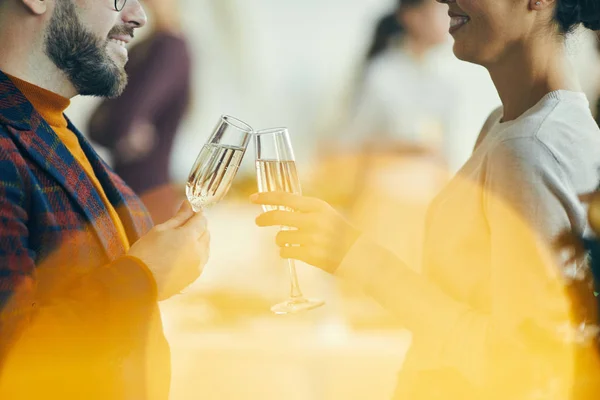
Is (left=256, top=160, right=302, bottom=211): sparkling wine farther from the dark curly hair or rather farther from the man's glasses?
the dark curly hair

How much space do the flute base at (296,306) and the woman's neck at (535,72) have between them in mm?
487

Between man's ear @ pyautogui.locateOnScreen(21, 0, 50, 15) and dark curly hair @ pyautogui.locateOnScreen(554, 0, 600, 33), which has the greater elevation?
man's ear @ pyautogui.locateOnScreen(21, 0, 50, 15)

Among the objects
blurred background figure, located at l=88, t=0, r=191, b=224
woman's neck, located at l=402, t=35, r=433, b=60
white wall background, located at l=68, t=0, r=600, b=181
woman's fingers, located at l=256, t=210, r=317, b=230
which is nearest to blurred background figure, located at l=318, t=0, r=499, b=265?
woman's neck, located at l=402, t=35, r=433, b=60

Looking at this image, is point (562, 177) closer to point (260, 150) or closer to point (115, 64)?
point (260, 150)

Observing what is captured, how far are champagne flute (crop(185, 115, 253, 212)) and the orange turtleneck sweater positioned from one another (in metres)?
0.14

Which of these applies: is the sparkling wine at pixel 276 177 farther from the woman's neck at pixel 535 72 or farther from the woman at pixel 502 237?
the woman's neck at pixel 535 72

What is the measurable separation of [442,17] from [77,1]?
5.58 feet

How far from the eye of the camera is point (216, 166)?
45.2 inches

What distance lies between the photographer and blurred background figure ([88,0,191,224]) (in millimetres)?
2404

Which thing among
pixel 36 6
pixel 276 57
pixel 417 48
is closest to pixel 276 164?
pixel 36 6

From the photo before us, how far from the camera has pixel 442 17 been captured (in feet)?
8.45

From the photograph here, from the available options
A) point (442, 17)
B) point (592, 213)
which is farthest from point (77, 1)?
point (442, 17)

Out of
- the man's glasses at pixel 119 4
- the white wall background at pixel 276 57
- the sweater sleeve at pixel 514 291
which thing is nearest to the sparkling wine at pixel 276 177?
the sweater sleeve at pixel 514 291

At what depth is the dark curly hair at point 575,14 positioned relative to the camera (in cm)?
110
